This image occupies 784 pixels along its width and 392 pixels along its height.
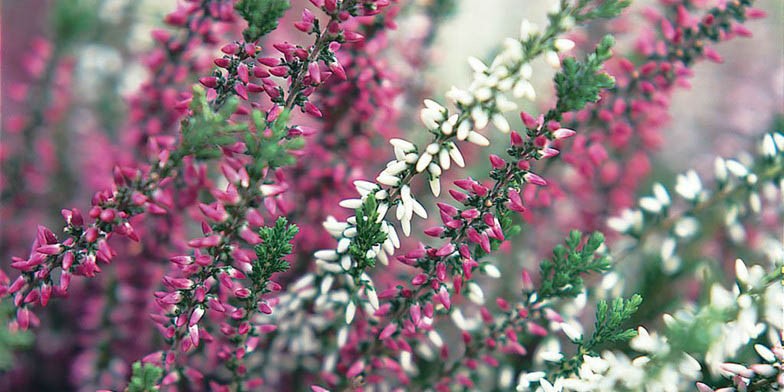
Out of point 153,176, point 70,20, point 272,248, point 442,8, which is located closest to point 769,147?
point 442,8

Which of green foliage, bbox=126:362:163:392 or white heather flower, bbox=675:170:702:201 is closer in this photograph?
green foliage, bbox=126:362:163:392

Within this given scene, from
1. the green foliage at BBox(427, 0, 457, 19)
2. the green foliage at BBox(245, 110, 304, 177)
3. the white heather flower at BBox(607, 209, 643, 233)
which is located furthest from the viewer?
the green foliage at BBox(427, 0, 457, 19)

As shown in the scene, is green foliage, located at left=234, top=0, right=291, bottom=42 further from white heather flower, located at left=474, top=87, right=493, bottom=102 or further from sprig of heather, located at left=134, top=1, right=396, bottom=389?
white heather flower, located at left=474, top=87, right=493, bottom=102

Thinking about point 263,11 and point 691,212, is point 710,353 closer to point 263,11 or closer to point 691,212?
point 691,212

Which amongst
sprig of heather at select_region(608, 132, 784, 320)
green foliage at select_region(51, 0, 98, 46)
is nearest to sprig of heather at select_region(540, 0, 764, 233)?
sprig of heather at select_region(608, 132, 784, 320)

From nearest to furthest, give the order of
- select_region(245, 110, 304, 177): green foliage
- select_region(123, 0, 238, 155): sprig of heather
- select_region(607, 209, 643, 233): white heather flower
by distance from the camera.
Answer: select_region(245, 110, 304, 177): green foliage → select_region(123, 0, 238, 155): sprig of heather → select_region(607, 209, 643, 233): white heather flower

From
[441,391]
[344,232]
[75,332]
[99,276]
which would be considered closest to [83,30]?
[99,276]

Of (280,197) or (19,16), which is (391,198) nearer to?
(280,197)
